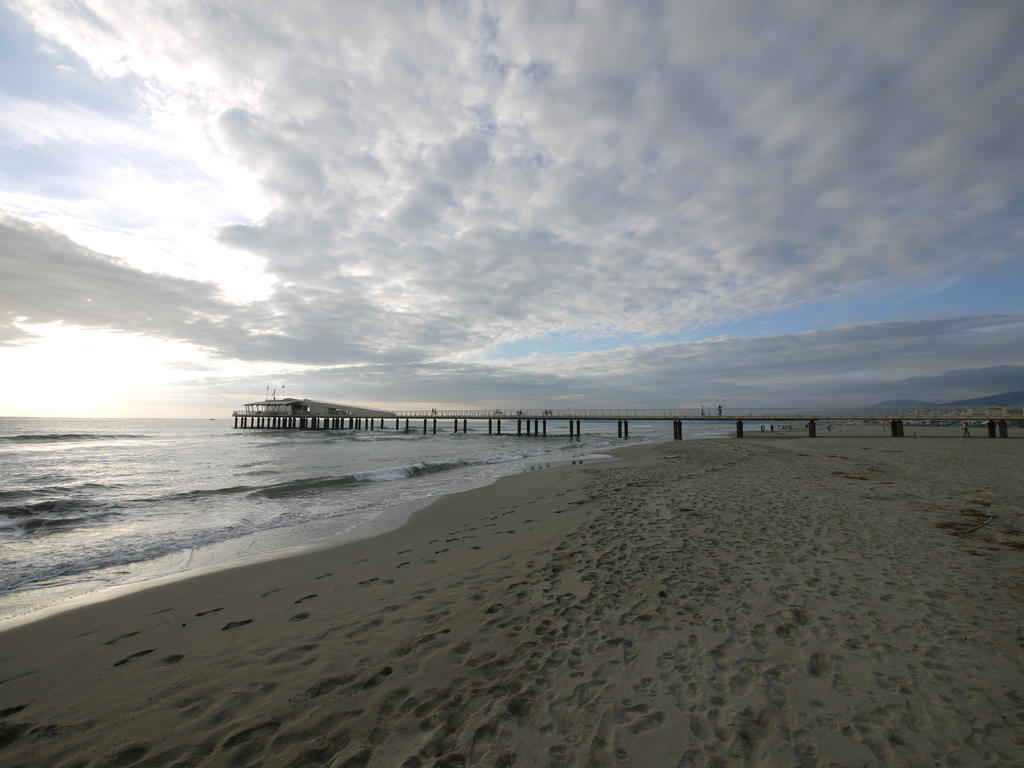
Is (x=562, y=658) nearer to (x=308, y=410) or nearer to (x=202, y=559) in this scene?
(x=202, y=559)

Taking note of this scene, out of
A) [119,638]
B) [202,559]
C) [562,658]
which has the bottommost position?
[202,559]

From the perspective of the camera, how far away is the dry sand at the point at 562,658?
2.74 metres

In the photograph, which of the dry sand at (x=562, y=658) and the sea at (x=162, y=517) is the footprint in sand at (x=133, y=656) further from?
the sea at (x=162, y=517)

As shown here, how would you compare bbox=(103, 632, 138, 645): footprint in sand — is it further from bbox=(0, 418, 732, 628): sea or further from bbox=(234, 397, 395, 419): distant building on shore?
bbox=(234, 397, 395, 419): distant building on shore

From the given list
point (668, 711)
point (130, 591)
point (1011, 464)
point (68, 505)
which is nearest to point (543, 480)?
point (130, 591)

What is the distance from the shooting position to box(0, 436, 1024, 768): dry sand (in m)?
2.74

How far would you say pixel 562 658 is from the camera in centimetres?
372

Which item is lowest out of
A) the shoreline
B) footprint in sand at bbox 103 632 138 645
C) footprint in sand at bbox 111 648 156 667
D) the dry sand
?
the shoreline

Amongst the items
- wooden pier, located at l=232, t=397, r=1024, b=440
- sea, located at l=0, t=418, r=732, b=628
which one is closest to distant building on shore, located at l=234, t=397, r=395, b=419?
wooden pier, located at l=232, t=397, r=1024, b=440

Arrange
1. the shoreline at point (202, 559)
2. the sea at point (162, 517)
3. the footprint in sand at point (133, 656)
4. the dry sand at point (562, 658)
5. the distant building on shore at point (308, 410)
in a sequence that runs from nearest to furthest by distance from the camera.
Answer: the dry sand at point (562, 658) < the footprint in sand at point (133, 656) < the shoreline at point (202, 559) < the sea at point (162, 517) < the distant building on shore at point (308, 410)

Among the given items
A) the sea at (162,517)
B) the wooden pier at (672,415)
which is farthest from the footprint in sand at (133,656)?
the wooden pier at (672,415)

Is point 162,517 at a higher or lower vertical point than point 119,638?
lower

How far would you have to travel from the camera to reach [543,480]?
15.3m

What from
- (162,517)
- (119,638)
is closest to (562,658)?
(119,638)
